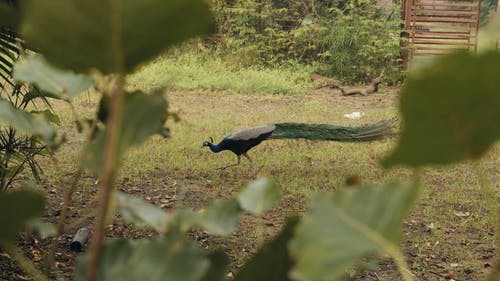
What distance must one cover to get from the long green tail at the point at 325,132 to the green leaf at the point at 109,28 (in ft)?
16.0

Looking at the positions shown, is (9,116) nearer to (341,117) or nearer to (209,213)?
(209,213)

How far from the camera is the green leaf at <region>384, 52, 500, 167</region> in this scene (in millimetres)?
218

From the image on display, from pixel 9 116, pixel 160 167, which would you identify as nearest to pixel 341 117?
pixel 160 167

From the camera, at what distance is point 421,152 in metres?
0.24

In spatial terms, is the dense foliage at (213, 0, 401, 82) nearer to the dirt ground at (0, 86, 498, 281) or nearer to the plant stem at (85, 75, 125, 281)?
the dirt ground at (0, 86, 498, 281)

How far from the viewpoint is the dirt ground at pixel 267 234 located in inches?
127

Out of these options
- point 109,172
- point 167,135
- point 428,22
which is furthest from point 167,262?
point 428,22

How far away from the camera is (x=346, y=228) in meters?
0.21

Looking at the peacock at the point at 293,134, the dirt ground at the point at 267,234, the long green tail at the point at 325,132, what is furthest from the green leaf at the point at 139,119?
the long green tail at the point at 325,132

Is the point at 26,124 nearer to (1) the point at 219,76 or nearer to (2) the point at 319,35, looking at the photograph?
(1) the point at 219,76

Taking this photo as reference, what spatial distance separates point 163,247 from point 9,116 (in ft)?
0.64

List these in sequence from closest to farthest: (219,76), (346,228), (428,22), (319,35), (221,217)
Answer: (346,228) < (221,217) < (219,76) < (319,35) < (428,22)

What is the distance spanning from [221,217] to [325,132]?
4879 millimetres

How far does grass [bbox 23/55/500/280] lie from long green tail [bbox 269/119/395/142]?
157mm
